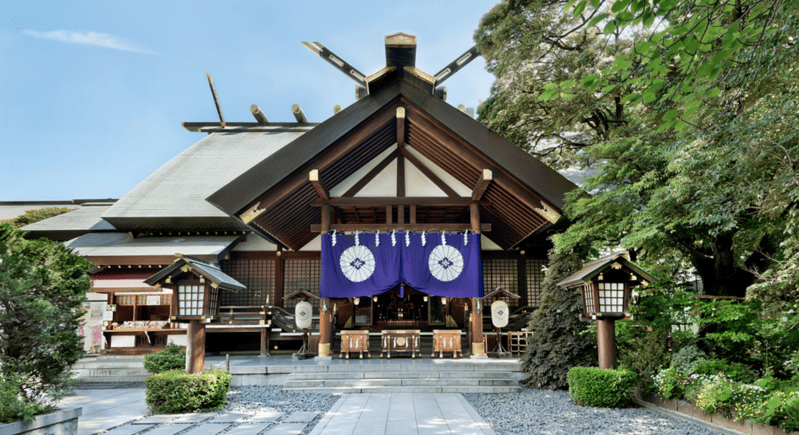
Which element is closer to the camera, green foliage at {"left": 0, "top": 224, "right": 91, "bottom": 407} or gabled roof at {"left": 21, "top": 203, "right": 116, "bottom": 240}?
green foliage at {"left": 0, "top": 224, "right": 91, "bottom": 407}

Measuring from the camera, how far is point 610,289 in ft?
24.1

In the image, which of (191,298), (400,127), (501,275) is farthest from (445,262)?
(191,298)

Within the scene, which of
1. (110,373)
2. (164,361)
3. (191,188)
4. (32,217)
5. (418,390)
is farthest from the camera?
(32,217)

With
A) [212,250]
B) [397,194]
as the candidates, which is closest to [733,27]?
[397,194]

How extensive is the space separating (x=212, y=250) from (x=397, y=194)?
212 inches

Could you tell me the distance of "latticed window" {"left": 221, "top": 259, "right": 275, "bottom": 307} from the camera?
14500mm

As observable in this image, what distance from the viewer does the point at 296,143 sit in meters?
10.8

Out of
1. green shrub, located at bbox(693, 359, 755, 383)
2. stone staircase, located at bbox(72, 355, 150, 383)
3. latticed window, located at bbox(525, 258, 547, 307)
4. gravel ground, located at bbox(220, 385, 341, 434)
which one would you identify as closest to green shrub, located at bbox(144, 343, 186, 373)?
stone staircase, located at bbox(72, 355, 150, 383)

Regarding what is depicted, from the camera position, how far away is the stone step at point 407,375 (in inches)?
377

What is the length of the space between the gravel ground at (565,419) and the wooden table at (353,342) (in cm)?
378

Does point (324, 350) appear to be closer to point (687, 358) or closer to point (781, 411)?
point (687, 358)

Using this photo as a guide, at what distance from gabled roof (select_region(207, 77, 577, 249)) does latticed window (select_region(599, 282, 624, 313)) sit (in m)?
2.78

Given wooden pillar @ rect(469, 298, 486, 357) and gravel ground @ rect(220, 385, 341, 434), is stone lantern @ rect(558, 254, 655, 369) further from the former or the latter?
gravel ground @ rect(220, 385, 341, 434)

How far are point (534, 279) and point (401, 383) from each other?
7.02 metres
